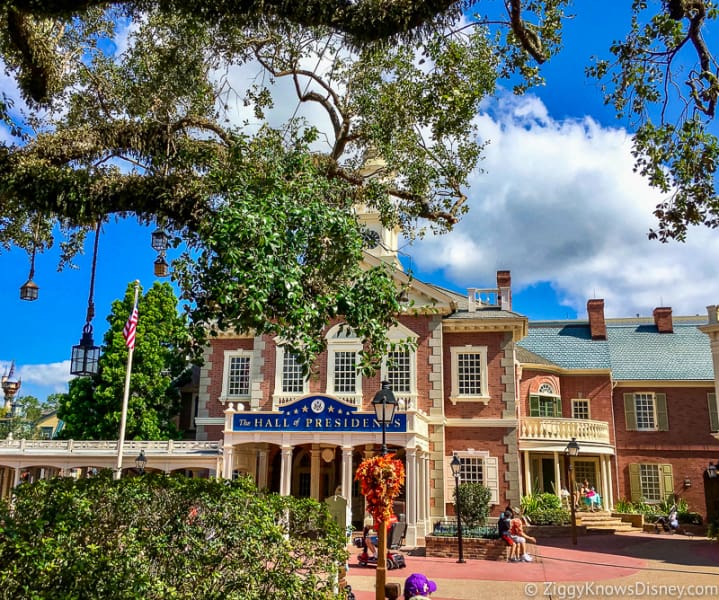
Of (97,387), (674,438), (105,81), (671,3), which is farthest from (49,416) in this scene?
(671,3)

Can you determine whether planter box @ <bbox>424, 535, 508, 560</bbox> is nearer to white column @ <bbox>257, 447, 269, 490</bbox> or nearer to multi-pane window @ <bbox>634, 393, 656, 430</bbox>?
white column @ <bbox>257, 447, 269, 490</bbox>

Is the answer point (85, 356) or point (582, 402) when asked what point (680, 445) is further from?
point (85, 356)

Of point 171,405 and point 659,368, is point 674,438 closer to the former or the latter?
point 659,368

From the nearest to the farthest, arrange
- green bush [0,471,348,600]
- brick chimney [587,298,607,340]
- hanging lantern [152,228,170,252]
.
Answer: green bush [0,471,348,600]
hanging lantern [152,228,170,252]
brick chimney [587,298,607,340]

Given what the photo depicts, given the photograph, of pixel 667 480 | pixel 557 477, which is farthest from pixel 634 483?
pixel 557 477

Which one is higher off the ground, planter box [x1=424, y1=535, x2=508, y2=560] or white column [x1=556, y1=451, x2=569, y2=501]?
white column [x1=556, y1=451, x2=569, y2=501]

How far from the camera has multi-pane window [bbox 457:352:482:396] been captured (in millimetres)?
27750

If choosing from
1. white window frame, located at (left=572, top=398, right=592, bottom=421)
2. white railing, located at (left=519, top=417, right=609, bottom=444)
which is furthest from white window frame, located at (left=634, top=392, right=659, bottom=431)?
white railing, located at (left=519, top=417, right=609, bottom=444)

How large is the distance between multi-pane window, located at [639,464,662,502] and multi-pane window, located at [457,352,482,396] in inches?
417

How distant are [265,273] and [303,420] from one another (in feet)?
57.3

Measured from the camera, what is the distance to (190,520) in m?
7.32

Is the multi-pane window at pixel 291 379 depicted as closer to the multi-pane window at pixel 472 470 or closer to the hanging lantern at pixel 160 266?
the multi-pane window at pixel 472 470

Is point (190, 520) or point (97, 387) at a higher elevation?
point (97, 387)

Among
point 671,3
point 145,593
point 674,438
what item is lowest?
point 145,593
